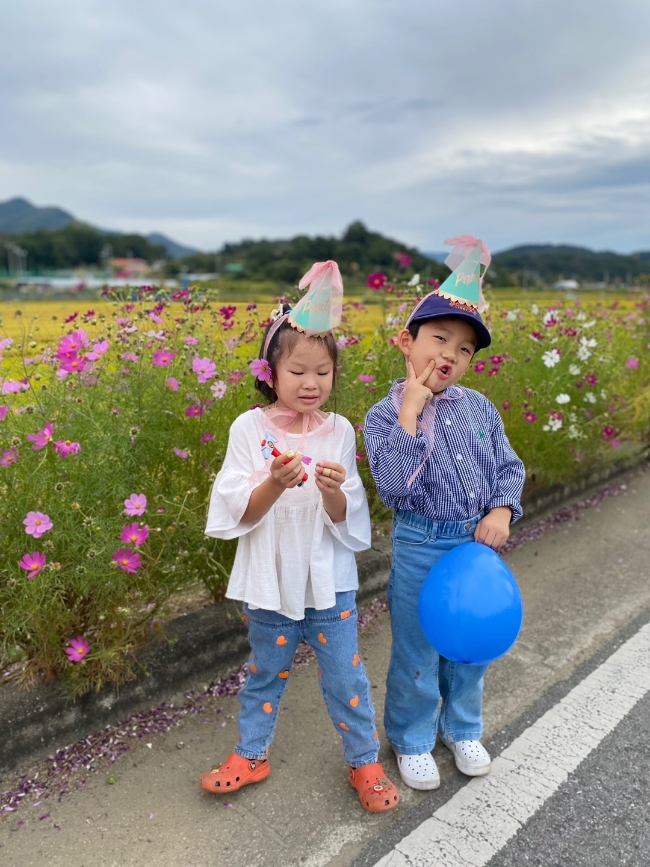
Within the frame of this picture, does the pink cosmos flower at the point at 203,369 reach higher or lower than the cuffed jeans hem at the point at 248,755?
higher

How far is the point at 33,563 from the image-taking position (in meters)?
1.87

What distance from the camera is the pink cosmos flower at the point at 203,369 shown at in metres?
2.31

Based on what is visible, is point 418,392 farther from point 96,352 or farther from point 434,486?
point 96,352

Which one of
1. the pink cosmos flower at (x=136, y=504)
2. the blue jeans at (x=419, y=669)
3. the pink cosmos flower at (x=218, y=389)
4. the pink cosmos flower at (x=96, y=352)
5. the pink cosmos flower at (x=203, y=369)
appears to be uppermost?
the pink cosmos flower at (x=96, y=352)

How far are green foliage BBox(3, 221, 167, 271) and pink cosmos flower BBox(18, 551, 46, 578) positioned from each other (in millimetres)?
89885

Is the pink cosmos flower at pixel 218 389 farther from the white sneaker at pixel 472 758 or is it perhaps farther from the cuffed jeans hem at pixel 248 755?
the white sneaker at pixel 472 758

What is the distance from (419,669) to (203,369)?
1.20 metres

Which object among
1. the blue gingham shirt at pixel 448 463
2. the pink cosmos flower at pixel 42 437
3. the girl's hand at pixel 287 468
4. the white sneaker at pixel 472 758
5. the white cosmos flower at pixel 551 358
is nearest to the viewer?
the girl's hand at pixel 287 468

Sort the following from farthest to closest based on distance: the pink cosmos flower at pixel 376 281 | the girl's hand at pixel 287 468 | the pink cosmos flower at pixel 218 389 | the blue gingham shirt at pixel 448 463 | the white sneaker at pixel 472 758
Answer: the pink cosmos flower at pixel 376 281, the pink cosmos flower at pixel 218 389, the white sneaker at pixel 472 758, the blue gingham shirt at pixel 448 463, the girl's hand at pixel 287 468

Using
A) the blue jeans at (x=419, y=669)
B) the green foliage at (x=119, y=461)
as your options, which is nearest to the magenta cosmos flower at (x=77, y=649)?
the green foliage at (x=119, y=461)

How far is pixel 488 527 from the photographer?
1.94 metres

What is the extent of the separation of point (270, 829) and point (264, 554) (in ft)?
2.52

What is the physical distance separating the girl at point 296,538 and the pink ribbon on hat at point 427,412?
160 mm

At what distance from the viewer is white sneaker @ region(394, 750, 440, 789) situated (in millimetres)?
2041
